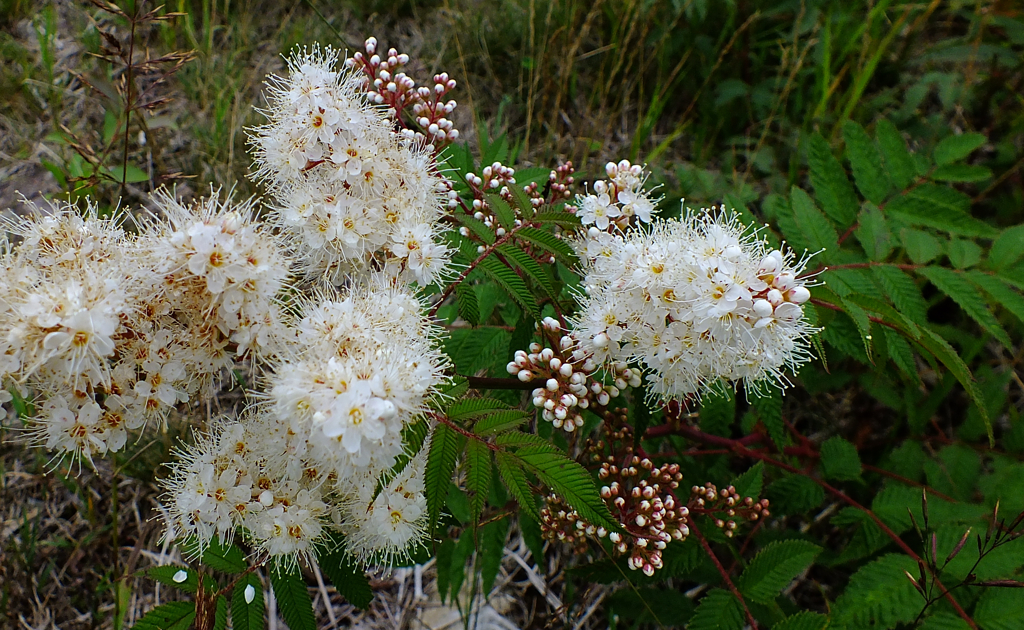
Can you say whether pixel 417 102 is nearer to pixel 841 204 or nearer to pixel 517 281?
pixel 517 281

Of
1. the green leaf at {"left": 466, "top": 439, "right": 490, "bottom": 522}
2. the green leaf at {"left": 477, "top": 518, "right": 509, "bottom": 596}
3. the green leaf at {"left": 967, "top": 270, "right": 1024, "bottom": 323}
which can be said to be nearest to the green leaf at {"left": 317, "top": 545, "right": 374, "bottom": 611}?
the green leaf at {"left": 477, "top": 518, "right": 509, "bottom": 596}

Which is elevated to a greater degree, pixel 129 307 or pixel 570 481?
pixel 129 307

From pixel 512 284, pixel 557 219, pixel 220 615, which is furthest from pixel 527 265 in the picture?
pixel 220 615

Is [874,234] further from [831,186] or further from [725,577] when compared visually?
[725,577]

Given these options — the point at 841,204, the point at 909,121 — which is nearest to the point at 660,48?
the point at 909,121

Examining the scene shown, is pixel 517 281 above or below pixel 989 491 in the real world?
above
